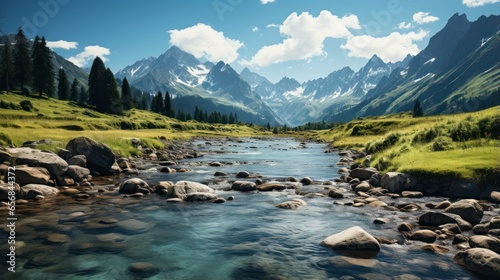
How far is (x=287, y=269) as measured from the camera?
411 inches

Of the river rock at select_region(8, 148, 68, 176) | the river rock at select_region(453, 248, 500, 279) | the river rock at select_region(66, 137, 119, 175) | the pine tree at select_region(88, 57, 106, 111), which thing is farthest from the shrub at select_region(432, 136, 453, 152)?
the pine tree at select_region(88, 57, 106, 111)

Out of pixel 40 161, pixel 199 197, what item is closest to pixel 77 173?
pixel 40 161

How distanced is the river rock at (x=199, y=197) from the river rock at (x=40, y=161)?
10367 millimetres

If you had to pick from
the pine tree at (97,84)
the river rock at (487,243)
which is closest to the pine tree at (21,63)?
the pine tree at (97,84)

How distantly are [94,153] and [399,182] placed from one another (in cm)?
2500

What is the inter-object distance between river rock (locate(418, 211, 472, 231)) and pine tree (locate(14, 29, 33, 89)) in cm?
12786

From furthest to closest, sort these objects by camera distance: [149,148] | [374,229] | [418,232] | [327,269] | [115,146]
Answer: [149,148] < [115,146] < [374,229] < [418,232] < [327,269]

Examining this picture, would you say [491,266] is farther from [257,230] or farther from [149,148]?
[149,148]

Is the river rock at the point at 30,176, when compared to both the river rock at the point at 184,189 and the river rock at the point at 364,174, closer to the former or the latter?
the river rock at the point at 184,189

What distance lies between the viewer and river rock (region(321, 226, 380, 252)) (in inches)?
458

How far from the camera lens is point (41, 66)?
110188 mm

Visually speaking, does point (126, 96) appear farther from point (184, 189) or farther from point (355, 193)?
point (355, 193)

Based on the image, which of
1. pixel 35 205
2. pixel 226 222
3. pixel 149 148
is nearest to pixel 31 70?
pixel 149 148

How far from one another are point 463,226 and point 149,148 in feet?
141
